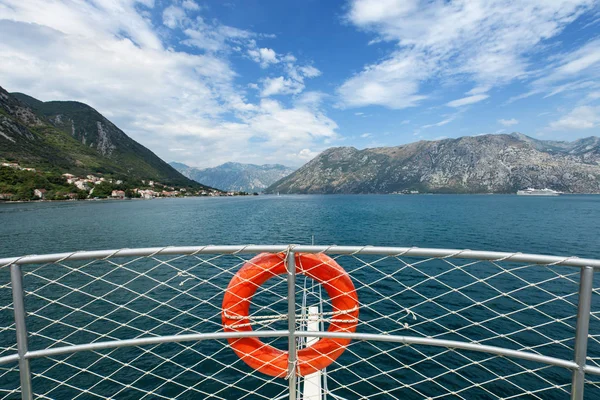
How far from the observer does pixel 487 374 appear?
669 centimetres

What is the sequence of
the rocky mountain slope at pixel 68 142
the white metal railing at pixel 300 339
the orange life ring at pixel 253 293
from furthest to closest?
the rocky mountain slope at pixel 68 142, the orange life ring at pixel 253 293, the white metal railing at pixel 300 339

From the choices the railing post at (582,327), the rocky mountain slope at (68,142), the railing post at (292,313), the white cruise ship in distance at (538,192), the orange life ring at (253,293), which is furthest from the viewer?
the white cruise ship in distance at (538,192)

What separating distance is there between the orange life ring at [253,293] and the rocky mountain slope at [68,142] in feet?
409

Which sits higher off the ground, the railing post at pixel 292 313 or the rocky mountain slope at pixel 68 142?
the rocky mountain slope at pixel 68 142

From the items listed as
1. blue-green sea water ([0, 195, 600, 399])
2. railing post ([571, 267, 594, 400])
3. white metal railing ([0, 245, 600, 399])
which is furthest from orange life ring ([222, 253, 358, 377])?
railing post ([571, 267, 594, 400])

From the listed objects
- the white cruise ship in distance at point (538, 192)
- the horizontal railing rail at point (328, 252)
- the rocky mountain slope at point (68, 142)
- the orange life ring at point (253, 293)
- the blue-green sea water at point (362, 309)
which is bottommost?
the blue-green sea water at point (362, 309)

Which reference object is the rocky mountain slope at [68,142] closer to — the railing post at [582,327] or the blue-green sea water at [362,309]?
the blue-green sea water at [362,309]

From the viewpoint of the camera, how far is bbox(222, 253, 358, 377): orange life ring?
265cm

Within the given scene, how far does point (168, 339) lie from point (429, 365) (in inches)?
285

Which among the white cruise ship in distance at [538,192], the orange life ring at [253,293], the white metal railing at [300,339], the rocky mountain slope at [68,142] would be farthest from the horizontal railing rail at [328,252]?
the white cruise ship in distance at [538,192]

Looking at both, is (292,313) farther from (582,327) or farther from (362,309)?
(362,309)

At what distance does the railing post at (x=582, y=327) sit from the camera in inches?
69.6

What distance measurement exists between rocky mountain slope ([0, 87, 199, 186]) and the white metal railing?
117 metres

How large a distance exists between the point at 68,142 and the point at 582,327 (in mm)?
175641
